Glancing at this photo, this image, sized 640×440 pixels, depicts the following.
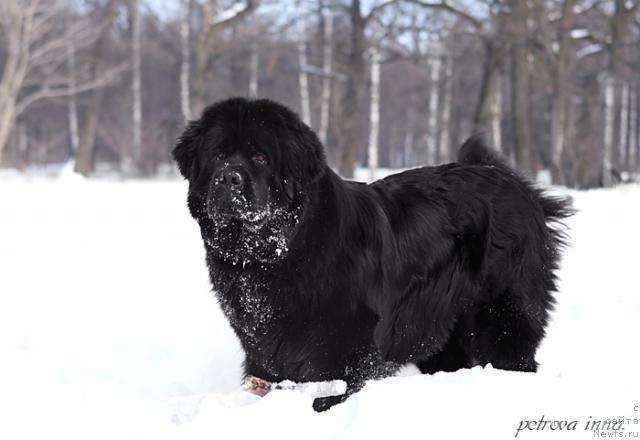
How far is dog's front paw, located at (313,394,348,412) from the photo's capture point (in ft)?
10.6

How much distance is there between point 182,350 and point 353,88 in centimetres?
1522

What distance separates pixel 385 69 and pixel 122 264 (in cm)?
3964

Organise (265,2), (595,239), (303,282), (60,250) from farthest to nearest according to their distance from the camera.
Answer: (265,2)
(60,250)
(595,239)
(303,282)

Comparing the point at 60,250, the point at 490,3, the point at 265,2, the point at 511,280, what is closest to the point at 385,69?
the point at 265,2

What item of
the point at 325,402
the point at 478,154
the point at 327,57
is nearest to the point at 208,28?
the point at 327,57

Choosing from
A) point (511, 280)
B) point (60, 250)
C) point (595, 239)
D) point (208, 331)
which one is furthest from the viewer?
point (60, 250)

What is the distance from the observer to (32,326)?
6402 millimetres

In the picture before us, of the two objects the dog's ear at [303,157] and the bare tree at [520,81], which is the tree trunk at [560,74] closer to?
the bare tree at [520,81]

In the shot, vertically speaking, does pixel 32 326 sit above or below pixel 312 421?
below

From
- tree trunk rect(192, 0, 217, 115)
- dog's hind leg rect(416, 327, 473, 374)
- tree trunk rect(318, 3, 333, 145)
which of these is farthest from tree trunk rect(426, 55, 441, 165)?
dog's hind leg rect(416, 327, 473, 374)

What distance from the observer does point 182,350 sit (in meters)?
6.05

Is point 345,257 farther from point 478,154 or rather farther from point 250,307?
point 478,154

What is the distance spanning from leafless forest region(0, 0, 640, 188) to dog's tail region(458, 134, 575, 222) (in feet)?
15.6

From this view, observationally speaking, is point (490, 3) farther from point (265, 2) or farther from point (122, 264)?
point (122, 264)
